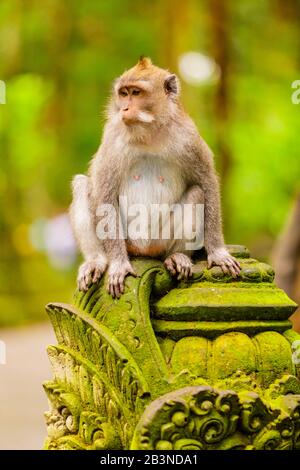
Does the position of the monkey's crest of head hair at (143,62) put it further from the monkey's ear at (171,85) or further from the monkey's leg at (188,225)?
the monkey's leg at (188,225)

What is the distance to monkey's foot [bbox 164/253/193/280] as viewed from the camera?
6426 millimetres

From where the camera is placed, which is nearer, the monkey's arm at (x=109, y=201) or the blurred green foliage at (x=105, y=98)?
the monkey's arm at (x=109, y=201)

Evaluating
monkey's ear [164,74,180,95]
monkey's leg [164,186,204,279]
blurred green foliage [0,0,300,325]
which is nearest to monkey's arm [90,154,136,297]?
monkey's leg [164,186,204,279]

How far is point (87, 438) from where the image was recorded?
6055mm

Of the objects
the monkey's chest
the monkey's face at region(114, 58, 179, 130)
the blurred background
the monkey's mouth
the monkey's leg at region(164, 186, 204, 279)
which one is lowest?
the monkey's leg at region(164, 186, 204, 279)

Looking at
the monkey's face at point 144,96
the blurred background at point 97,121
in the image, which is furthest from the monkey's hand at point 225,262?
the blurred background at point 97,121

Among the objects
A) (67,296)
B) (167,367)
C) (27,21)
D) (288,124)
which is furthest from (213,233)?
(27,21)

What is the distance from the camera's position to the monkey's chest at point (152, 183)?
7.03m

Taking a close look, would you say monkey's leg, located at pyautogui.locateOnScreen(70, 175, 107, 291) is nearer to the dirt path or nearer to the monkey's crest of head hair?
the monkey's crest of head hair

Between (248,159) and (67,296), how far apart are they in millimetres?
7794

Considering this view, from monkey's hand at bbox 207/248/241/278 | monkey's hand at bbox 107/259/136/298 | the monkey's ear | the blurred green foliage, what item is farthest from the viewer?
the blurred green foliage

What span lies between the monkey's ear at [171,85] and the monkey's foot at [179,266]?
1.38 metres

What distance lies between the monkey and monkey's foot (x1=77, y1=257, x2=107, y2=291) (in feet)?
Result: 0.03

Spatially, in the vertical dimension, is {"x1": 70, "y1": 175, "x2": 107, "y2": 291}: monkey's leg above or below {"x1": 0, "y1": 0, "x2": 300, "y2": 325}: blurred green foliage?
below
